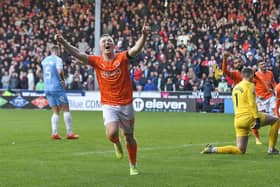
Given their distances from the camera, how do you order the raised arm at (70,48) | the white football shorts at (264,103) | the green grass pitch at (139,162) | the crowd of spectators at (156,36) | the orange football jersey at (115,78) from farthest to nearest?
the crowd of spectators at (156,36) < the white football shorts at (264,103) < the orange football jersey at (115,78) < the raised arm at (70,48) < the green grass pitch at (139,162)

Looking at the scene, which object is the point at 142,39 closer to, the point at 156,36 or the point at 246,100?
the point at 246,100

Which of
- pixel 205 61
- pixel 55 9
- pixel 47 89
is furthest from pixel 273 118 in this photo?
pixel 55 9

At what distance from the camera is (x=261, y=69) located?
60.3 feet

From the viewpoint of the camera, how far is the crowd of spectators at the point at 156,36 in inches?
1358

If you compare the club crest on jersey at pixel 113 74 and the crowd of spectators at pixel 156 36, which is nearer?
the club crest on jersey at pixel 113 74

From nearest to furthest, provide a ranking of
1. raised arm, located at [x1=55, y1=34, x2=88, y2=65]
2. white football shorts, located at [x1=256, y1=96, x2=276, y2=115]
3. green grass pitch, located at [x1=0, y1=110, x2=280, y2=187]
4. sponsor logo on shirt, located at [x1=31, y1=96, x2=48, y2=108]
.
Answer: green grass pitch, located at [x1=0, y1=110, x2=280, y2=187] < raised arm, located at [x1=55, y1=34, x2=88, y2=65] < white football shorts, located at [x1=256, y1=96, x2=276, y2=115] < sponsor logo on shirt, located at [x1=31, y1=96, x2=48, y2=108]

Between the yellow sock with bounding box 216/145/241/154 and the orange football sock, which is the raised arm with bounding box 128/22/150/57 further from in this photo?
the yellow sock with bounding box 216/145/241/154

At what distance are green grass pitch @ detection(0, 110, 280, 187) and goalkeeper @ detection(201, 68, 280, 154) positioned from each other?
0.87 ft

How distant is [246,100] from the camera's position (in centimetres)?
1370

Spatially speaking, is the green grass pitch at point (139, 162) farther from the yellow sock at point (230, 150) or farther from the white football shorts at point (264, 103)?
the white football shorts at point (264, 103)

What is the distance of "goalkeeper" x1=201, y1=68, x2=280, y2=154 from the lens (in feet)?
44.6

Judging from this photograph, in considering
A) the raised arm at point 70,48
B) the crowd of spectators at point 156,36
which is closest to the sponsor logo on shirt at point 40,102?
the crowd of spectators at point 156,36

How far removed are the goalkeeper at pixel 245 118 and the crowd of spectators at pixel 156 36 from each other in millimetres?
17268

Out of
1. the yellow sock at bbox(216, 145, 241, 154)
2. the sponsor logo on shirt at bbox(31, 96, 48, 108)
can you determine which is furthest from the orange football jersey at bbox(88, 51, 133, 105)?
the sponsor logo on shirt at bbox(31, 96, 48, 108)
